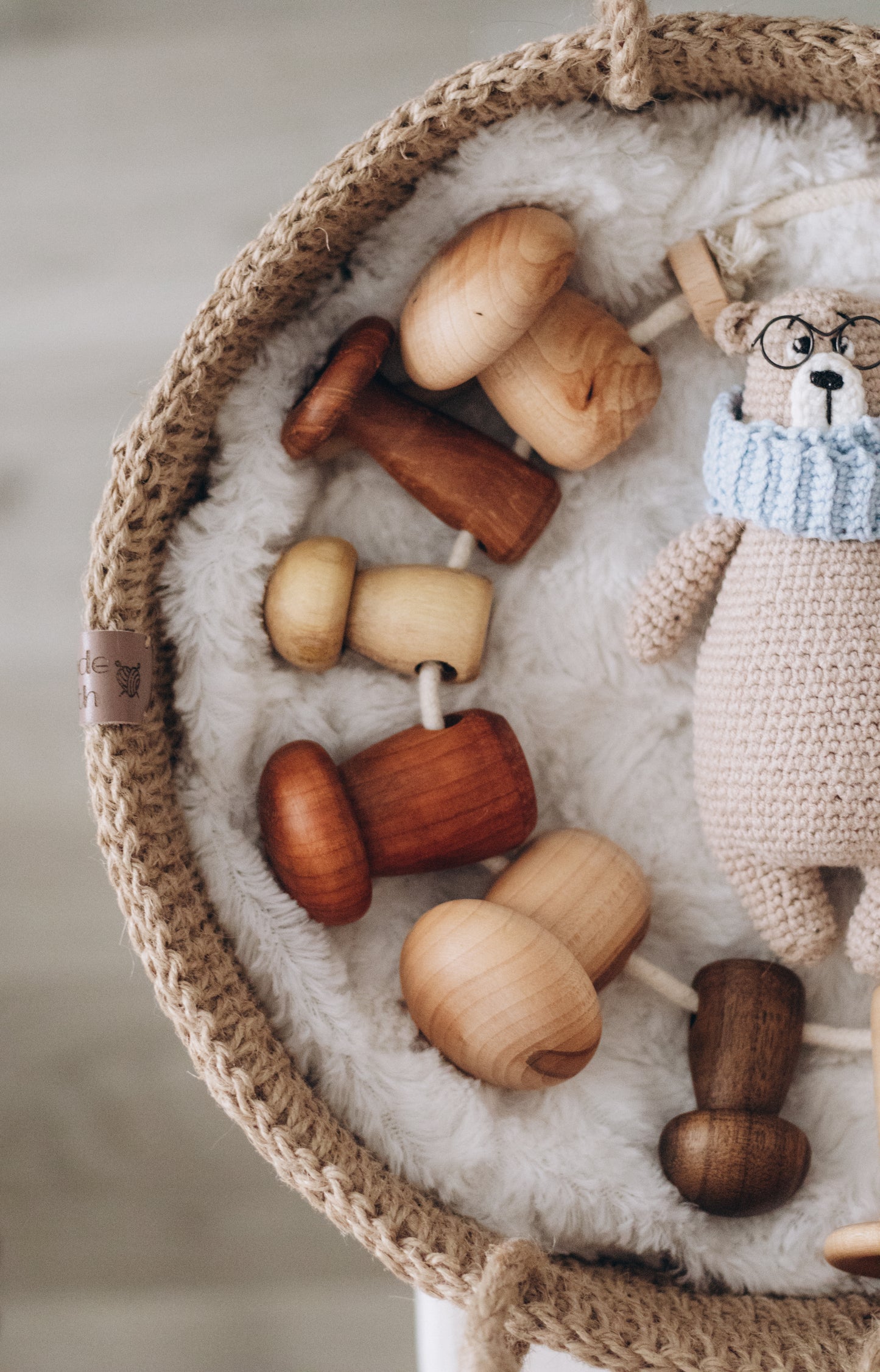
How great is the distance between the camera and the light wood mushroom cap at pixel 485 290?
0.69 meters

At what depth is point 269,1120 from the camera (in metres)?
0.64

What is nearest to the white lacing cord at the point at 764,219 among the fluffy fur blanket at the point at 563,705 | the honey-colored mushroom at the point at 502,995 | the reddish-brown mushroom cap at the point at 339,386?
the fluffy fur blanket at the point at 563,705

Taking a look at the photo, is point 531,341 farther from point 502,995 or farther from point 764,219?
point 502,995

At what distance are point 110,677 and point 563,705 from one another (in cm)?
34

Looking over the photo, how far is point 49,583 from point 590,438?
1.63 feet

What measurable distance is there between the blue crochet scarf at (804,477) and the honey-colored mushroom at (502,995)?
0.31 metres

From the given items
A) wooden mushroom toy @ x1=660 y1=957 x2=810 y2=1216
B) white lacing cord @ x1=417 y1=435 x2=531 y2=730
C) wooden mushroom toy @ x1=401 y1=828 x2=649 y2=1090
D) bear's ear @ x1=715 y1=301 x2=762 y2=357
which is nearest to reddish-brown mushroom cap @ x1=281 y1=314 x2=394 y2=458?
white lacing cord @ x1=417 y1=435 x2=531 y2=730

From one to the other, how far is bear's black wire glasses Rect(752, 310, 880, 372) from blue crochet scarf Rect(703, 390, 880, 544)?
40mm

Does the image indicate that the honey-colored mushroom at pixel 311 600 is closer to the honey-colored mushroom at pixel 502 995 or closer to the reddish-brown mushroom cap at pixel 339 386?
the reddish-brown mushroom cap at pixel 339 386

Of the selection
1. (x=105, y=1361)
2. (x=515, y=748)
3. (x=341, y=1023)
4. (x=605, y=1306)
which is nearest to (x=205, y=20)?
(x=515, y=748)

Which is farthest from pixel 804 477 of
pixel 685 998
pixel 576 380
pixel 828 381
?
pixel 685 998

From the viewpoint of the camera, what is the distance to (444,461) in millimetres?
760

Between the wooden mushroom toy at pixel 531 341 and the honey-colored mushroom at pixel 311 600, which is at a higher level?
the wooden mushroom toy at pixel 531 341

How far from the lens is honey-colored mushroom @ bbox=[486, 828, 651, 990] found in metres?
0.72
